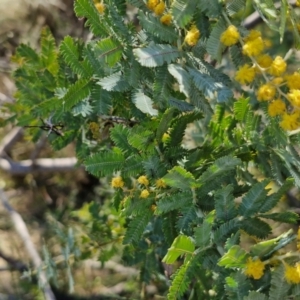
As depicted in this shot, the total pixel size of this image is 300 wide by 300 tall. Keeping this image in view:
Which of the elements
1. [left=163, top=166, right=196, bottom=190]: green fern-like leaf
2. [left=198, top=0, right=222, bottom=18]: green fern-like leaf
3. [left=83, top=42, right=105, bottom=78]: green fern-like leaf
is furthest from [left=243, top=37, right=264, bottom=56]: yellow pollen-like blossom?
[left=83, top=42, right=105, bottom=78]: green fern-like leaf

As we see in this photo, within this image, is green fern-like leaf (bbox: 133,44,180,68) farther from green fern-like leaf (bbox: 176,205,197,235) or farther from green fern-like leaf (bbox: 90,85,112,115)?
green fern-like leaf (bbox: 176,205,197,235)

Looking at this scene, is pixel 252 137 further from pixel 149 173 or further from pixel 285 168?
pixel 149 173

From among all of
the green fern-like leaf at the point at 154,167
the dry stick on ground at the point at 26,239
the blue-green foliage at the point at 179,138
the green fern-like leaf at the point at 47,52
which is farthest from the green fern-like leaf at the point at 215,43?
the dry stick on ground at the point at 26,239

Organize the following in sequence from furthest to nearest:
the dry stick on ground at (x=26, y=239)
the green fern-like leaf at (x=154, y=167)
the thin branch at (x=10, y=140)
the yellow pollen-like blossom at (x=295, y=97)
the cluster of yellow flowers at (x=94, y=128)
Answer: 1. the thin branch at (x=10, y=140)
2. the dry stick on ground at (x=26, y=239)
3. the cluster of yellow flowers at (x=94, y=128)
4. the green fern-like leaf at (x=154, y=167)
5. the yellow pollen-like blossom at (x=295, y=97)

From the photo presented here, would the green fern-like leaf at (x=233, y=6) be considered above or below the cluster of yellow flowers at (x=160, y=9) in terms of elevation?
below

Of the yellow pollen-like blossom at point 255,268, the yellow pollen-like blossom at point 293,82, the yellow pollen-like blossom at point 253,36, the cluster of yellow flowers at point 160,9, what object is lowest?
the yellow pollen-like blossom at point 255,268

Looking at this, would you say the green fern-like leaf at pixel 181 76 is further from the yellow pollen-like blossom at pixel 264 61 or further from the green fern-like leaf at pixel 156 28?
the yellow pollen-like blossom at pixel 264 61
